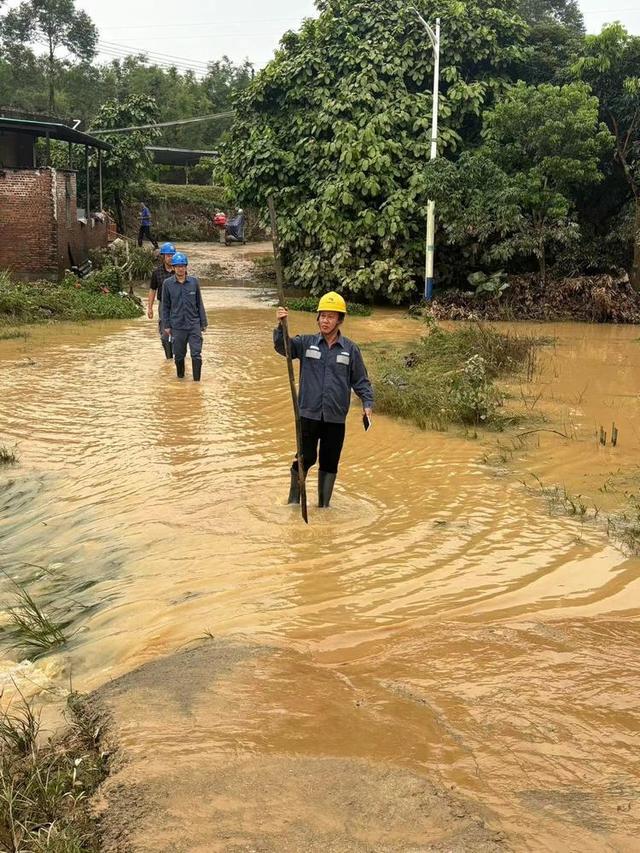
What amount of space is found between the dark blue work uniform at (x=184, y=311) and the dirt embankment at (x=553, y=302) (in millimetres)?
9319

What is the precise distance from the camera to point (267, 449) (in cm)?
892

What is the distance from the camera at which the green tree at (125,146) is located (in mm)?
31500

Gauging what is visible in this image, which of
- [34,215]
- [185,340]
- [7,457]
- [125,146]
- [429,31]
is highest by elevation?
[429,31]

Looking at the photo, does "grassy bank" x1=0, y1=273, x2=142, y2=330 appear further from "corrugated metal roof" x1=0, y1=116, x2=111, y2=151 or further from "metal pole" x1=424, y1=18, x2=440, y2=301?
"metal pole" x1=424, y1=18, x2=440, y2=301

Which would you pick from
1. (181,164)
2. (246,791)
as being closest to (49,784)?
(246,791)

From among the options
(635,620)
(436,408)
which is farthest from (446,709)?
(436,408)

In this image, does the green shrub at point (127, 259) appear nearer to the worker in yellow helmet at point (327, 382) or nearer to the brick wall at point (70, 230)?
the brick wall at point (70, 230)

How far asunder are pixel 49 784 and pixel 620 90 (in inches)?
874

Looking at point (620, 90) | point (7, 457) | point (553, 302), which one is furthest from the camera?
point (620, 90)

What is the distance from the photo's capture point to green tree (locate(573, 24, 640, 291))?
20406 mm

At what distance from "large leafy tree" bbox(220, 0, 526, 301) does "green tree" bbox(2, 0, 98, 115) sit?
3380cm

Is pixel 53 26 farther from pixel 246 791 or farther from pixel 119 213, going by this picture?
pixel 246 791

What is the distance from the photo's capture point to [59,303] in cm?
1842

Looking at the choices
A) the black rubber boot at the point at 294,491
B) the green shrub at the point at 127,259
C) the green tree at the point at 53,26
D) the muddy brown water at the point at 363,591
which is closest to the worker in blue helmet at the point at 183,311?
the muddy brown water at the point at 363,591
